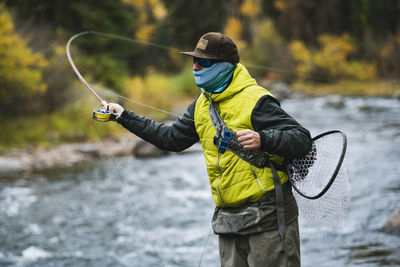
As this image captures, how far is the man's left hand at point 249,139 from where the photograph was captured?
211 centimetres

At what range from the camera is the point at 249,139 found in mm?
2105

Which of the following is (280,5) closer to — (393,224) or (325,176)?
(393,224)

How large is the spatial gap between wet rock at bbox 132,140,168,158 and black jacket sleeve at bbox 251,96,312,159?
9.35 m

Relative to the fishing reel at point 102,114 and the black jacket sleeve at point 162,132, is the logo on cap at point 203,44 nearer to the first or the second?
the black jacket sleeve at point 162,132

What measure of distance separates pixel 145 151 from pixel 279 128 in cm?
955

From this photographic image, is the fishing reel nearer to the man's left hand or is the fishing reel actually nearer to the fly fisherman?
the fly fisherman

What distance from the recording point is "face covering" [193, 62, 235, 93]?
2.35 m

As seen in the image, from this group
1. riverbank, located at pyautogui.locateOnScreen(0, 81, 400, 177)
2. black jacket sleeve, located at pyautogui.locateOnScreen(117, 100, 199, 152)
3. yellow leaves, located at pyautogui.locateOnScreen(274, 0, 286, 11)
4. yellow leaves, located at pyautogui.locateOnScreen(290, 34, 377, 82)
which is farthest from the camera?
yellow leaves, located at pyautogui.locateOnScreen(274, 0, 286, 11)

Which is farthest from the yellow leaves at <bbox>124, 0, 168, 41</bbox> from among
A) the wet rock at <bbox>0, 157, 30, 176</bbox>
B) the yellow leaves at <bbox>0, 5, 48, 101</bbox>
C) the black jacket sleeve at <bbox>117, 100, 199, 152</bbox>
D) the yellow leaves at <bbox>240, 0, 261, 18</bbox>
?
the black jacket sleeve at <bbox>117, 100, 199, 152</bbox>

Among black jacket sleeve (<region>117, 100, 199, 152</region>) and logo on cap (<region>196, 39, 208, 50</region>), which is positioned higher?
logo on cap (<region>196, 39, 208, 50</region>)

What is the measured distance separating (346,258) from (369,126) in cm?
950

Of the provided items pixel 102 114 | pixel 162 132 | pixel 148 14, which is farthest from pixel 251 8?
pixel 102 114

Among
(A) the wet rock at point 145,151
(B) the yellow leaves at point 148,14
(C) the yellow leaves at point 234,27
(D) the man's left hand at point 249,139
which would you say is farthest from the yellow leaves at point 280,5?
(D) the man's left hand at point 249,139

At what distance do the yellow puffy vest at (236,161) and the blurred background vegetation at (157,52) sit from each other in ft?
4.16
